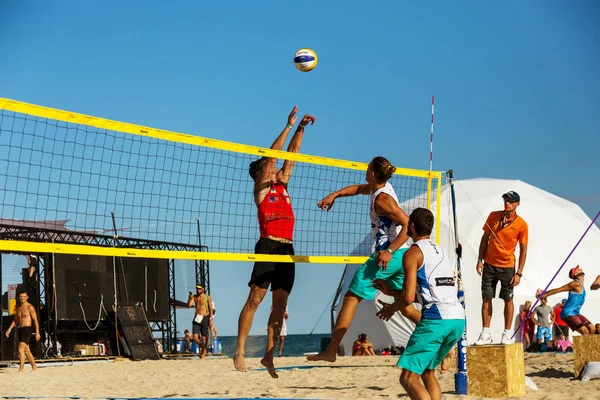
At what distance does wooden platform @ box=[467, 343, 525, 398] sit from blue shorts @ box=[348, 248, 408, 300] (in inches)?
42.9

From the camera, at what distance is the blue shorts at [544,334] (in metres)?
15.3

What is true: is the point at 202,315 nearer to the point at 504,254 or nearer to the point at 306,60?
the point at 504,254

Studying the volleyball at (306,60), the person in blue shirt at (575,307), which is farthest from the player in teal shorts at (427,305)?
the person in blue shirt at (575,307)

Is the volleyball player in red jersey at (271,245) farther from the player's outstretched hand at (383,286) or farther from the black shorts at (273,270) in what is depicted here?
the player's outstretched hand at (383,286)

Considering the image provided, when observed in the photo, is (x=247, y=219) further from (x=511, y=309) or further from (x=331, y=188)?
(x=511, y=309)

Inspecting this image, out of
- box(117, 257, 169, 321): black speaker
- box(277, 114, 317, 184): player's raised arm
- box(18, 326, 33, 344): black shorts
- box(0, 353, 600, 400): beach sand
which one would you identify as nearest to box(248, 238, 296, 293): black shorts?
box(277, 114, 317, 184): player's raised arm

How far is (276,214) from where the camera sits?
7.13 metres

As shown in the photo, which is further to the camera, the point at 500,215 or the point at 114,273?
the point at 114,273

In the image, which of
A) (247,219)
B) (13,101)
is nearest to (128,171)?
(247,219)

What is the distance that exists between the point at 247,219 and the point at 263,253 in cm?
169

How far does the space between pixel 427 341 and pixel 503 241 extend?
14.9 ft

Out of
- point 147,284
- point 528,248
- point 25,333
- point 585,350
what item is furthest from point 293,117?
point 528,248

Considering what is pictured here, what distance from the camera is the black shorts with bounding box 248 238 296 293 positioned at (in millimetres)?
7121

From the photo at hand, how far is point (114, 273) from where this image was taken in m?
18.2
